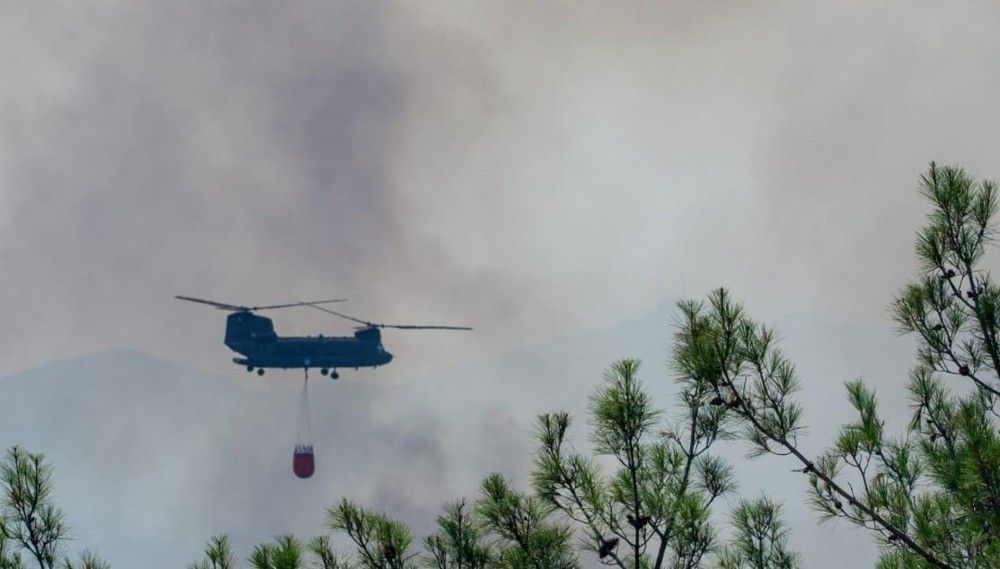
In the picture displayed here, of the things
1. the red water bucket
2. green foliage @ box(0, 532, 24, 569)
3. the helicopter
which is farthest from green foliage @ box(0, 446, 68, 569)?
the red water bucket

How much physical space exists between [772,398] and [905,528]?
1.93 m

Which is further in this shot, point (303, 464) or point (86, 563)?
point (303, 464)

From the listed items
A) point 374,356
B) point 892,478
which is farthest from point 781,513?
point 374,356

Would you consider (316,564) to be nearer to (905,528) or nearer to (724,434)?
Result: (724,434)

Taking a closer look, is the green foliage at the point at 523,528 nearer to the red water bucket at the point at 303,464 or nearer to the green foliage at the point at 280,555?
the green foliage at the point at 280,555

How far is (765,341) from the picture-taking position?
15.3 m

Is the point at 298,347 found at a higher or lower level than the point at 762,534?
higher

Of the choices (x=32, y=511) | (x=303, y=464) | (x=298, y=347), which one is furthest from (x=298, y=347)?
(x=32, y=511)

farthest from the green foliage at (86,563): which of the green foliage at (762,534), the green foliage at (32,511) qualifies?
the green foliage at (762,534)

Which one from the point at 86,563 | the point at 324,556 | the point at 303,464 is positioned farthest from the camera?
the point at 303,464

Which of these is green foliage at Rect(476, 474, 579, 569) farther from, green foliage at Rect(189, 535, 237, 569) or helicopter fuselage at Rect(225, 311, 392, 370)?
helicopter fuselage at Rect(225, 311, 392, 370)

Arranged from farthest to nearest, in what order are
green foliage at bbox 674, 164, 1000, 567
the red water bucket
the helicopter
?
the red water bucket
the helicopter
green foliage at bbox 674, 164, 1000, 567

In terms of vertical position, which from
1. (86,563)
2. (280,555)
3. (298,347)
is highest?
(298,347)

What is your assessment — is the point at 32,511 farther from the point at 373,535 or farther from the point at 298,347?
the point at 298,347
